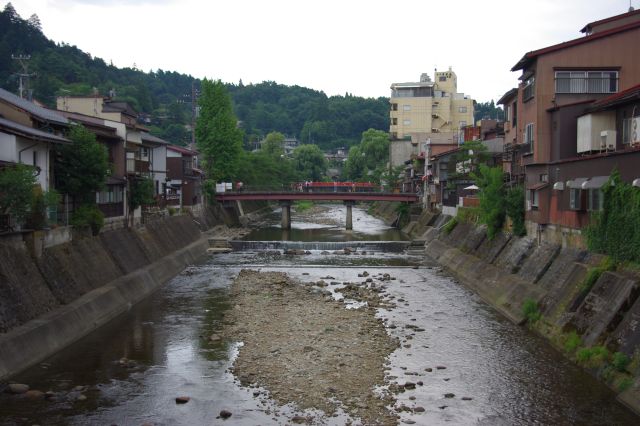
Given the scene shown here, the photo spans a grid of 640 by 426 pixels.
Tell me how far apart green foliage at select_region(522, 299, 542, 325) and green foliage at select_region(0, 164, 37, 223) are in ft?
68.5

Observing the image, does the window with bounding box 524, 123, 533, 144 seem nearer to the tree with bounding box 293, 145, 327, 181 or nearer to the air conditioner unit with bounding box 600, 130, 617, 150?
the air conditioner unit with bounding box 600, 130, 617, 150

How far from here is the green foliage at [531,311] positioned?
26.2 meters

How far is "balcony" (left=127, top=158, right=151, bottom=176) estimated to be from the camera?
44.7 metres

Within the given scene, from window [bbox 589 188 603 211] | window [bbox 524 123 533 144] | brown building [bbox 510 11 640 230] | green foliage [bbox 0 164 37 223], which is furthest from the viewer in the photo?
window [bbox 524 123 533 144]

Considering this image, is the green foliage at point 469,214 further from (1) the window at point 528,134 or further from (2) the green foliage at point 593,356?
(2) the green foliage at point 593,356

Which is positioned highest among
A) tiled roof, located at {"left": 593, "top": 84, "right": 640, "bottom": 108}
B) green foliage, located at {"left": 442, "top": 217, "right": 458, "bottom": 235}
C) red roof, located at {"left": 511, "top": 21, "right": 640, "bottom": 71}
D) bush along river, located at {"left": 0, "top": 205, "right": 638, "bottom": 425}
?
red roof, located at {"left": 511, "top": 21, "right": 640, "bottom": 71}

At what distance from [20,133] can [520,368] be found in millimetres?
21538

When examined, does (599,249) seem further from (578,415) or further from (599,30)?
(599,30)

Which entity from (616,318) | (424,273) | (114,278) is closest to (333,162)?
(424,273)

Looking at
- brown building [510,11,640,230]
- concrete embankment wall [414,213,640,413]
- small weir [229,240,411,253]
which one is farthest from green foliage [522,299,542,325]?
small weir [229,240,411,253]

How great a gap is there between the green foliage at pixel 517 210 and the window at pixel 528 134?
2.82 meters

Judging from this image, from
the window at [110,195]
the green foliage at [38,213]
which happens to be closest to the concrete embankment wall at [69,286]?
the green foliage at [38,213]

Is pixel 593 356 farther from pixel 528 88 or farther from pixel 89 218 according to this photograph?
pixel 89 218

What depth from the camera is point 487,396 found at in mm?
19188
